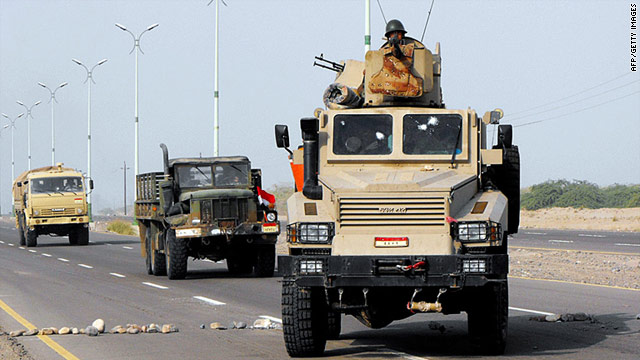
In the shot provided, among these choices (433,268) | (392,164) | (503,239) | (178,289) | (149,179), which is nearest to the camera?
(433,268)

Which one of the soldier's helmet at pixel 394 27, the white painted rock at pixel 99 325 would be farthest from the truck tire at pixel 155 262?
the soldier's helmet at pixel 394 27

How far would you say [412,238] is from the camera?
32.7 ft

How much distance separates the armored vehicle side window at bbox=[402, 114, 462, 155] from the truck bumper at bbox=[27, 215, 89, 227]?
103 ft

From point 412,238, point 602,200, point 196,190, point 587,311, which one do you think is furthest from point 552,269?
point 602,200

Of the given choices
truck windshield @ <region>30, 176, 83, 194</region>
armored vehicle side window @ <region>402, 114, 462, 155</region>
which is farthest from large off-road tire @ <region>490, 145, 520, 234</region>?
truck windshield @ <region>30, 176, 83, 194</region>

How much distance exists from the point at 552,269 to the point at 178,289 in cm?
963

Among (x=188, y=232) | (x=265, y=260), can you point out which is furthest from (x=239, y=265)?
(x=188, y=232)

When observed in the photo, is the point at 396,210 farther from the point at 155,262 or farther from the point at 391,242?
the point at 155,262

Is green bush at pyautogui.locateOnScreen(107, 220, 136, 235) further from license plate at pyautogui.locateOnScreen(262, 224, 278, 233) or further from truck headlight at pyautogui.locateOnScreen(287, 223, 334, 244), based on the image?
truck headlight at pyautogui.locateOnScreen(287, 223, 334, 244)

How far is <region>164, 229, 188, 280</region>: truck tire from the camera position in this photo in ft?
72.3

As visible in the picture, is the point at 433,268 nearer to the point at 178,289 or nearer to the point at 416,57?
the point at 416,57

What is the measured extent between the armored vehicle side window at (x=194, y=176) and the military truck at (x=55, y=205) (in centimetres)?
1842

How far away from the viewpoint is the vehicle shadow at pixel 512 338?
10805 millimetres

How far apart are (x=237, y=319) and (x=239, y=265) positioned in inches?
388
